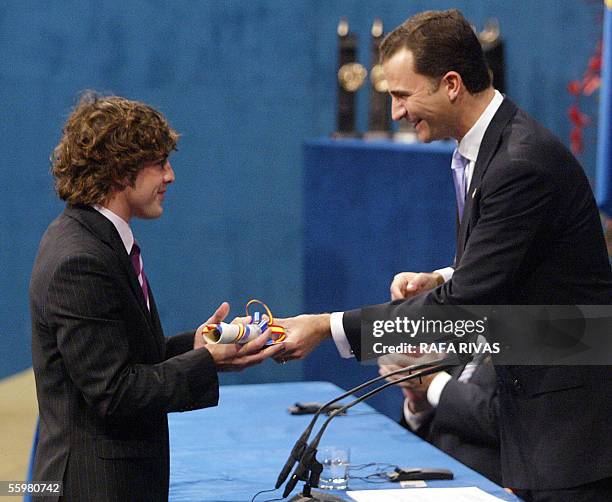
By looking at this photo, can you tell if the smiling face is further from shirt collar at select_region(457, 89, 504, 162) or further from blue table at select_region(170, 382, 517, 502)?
shirt collar at select_region(457, 89, 504, 162)

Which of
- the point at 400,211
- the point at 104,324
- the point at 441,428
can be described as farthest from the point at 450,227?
the point at 104,324

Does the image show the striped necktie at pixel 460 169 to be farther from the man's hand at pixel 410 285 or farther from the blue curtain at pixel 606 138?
the blue curtain at pixel 606 138

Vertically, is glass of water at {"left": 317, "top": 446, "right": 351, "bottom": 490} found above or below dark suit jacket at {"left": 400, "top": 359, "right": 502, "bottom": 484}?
above

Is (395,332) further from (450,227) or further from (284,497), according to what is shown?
(450,227)

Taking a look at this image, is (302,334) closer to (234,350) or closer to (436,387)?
(234,350)

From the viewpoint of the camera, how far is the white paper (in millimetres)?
2277

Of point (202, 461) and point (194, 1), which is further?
point (194, 1)

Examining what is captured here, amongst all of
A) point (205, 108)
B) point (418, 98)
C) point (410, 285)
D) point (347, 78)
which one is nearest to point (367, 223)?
point (347, 78)

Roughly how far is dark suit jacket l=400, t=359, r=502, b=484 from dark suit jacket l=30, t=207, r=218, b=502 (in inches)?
52.9

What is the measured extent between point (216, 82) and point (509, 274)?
360cm

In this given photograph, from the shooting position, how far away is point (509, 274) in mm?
2396

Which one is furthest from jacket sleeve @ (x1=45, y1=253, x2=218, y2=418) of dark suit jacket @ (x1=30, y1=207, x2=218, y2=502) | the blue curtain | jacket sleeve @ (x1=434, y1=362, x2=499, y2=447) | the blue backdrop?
the blue backdrop

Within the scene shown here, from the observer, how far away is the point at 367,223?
508 cm

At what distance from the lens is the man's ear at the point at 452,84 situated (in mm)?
2594
